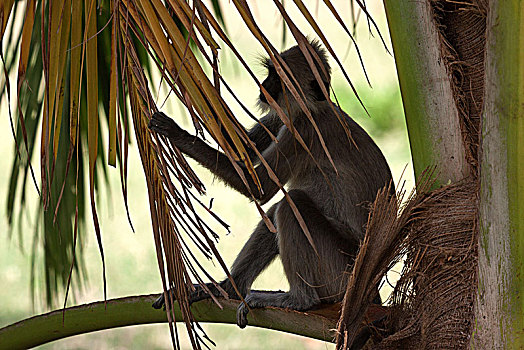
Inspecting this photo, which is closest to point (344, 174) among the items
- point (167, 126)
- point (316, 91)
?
point (316, 91)

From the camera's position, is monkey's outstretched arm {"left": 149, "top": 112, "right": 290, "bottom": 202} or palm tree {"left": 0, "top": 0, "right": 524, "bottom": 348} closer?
palm tree {"left": 0, "top": 0, "right": 524, "bottom": 348}

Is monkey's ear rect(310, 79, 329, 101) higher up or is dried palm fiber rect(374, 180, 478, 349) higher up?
monkey's ear rect(310, 79, 329, 101)

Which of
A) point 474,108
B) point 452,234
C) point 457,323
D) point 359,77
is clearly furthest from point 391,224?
point 359,77

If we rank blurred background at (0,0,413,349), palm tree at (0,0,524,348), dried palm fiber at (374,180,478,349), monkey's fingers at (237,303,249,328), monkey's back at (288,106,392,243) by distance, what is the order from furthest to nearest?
blurred background at (0,0,413,349) → monkey's back at (288,106,392,243) → monkey's fingers at (237,303,249,328) → dried palm fiber at (374,180,478,349) → palm tree at (0,0,524,348)

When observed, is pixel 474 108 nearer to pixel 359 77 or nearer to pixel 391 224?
pixel 391 224

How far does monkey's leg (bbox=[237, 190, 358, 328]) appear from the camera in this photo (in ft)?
7.80

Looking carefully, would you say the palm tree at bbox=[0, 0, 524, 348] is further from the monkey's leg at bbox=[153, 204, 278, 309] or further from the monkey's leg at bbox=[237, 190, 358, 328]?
the monkey's leg at bbox=[153, 204, 278, 309]

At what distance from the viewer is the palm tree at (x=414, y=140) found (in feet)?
4.20

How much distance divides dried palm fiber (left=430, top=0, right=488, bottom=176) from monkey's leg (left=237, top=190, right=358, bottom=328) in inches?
31.1

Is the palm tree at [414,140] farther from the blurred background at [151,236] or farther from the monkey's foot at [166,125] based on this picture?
the blurred background at [151,236]

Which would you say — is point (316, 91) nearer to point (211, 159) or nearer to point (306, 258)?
point (211, 159)

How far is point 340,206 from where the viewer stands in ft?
8.64

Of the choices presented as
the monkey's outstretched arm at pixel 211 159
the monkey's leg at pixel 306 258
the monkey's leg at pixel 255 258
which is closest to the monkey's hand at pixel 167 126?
the monkey's outstretched arm at pixel 211 159

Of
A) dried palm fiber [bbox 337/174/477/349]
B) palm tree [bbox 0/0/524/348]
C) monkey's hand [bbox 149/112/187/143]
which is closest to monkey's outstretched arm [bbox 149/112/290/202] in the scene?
monkey's hand [bbox 149/112/187/143]
